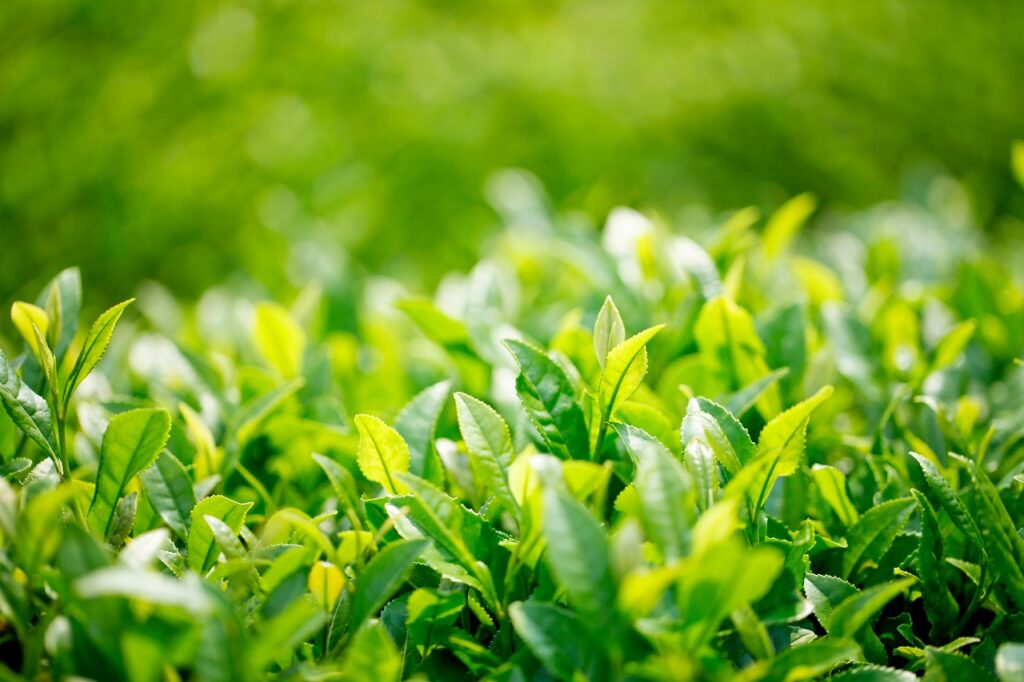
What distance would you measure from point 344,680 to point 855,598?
697mm

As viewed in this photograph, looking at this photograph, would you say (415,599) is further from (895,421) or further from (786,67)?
(786,67)

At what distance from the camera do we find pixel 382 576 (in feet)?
3.88

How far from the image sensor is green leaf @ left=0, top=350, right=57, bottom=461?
134 centimetres

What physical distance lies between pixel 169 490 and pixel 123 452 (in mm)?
140

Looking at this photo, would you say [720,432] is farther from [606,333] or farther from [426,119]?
[426,119]

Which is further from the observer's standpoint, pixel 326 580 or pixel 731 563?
pixel 326 580

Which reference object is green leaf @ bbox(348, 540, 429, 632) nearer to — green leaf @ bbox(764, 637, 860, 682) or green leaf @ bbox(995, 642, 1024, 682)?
green leaf @ bbox(764, 637, 860, 682)

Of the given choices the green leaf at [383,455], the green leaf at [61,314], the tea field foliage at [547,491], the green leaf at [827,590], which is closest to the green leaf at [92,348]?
the tea field foliage at [547,491]

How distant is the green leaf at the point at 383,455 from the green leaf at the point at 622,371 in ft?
1.08

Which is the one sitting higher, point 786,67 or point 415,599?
point 786,67

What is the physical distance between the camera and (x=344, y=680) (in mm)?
1096

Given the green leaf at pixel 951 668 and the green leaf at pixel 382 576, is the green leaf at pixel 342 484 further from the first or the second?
the green leaf at pixel 951 668

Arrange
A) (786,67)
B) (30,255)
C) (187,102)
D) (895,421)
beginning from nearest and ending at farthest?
1. (895,421)
2. (30,255)
3. (187,102)
4. (786,67)

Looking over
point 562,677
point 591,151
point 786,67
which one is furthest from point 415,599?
point 786,67
